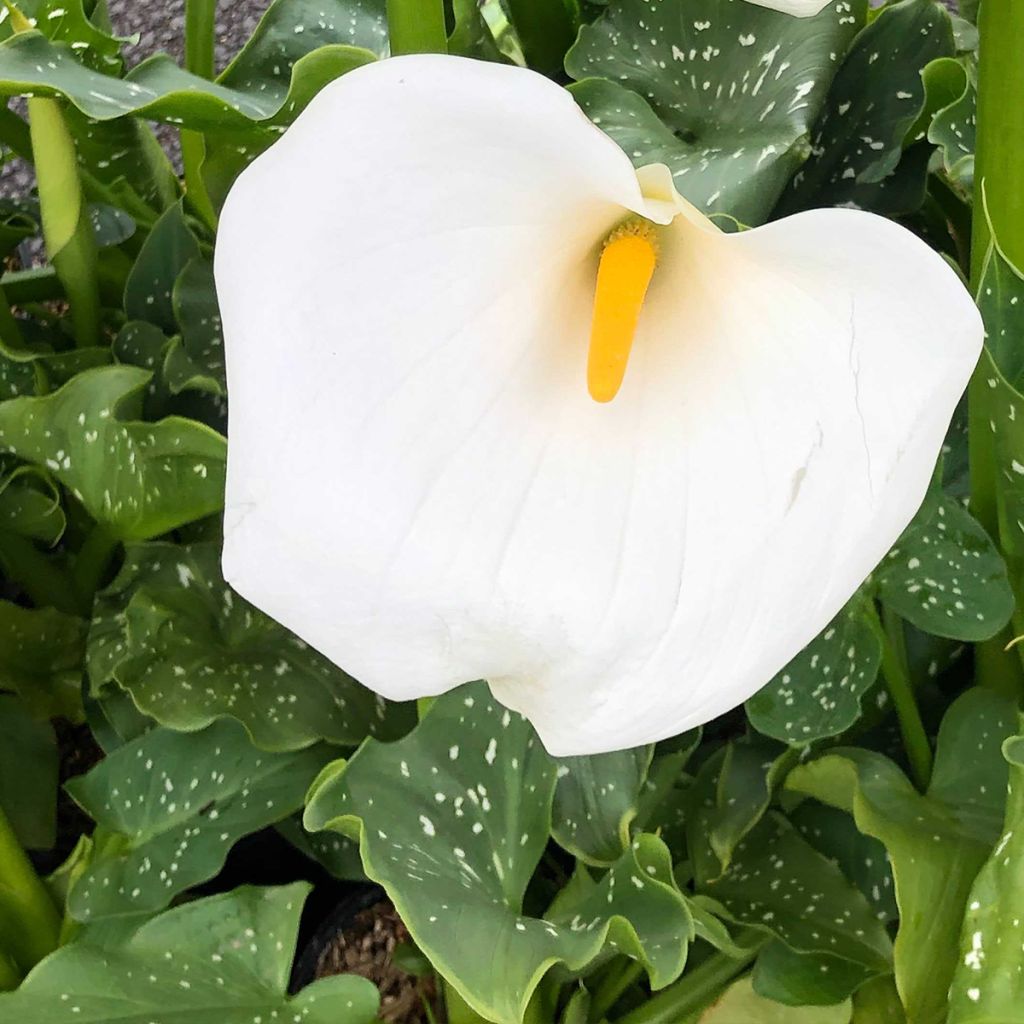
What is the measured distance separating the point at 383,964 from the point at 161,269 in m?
0.42

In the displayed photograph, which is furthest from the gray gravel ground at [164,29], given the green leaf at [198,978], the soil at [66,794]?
the green leaf at [198,978]

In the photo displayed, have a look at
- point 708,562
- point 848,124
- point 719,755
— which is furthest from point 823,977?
point 848,124

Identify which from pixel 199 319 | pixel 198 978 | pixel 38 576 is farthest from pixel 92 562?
pixel 198 978

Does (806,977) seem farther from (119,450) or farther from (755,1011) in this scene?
(119,450)

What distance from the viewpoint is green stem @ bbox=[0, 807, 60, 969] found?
53 centimetres

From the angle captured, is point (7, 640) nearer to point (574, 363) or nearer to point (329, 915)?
point (329, 915)

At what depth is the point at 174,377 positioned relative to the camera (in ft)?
1.77

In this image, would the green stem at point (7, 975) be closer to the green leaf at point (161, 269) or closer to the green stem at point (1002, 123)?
the green leaf at point (161, 269)

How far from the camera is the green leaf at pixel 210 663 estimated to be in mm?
516

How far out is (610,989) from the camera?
1.83 feet

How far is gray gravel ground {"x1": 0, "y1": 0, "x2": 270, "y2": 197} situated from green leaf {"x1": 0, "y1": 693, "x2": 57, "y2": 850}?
2.05ft

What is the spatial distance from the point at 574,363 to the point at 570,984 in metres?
0.37

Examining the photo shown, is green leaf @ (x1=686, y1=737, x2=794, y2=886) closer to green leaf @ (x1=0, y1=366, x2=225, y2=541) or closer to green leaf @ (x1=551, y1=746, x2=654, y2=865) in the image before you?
green leaf @ (x1=551, y1=746, x2=654, y2=865)

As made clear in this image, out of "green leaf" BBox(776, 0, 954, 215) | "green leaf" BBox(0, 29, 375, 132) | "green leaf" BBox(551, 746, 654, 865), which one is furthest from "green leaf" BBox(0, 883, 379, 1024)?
"green leaf" BBox(776, 0, 954, 215)
